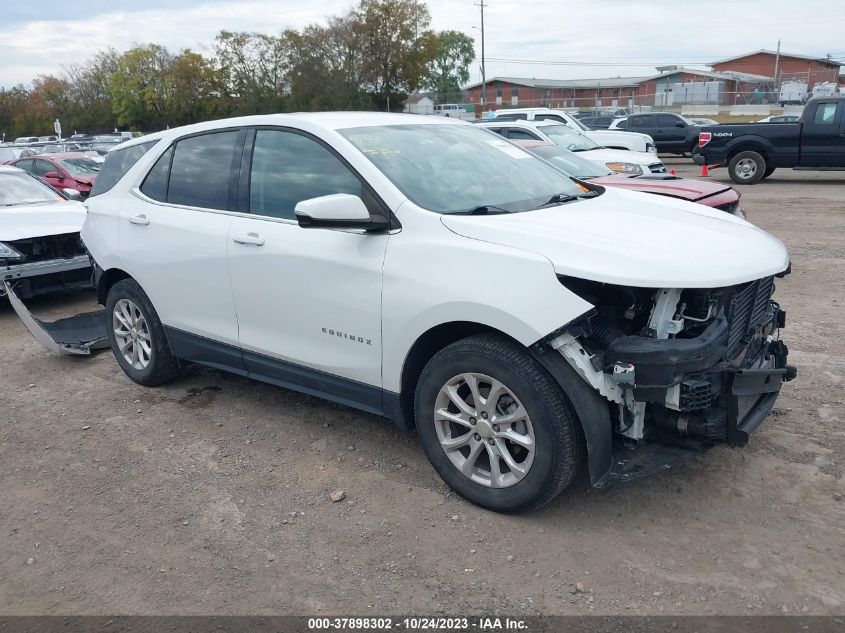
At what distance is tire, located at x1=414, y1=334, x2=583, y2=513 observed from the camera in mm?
3205

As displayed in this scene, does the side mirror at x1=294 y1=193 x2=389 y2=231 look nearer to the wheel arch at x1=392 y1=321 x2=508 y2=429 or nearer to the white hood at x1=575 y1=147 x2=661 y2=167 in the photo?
the wheel arch at x1=392 y1=321 x2=508 y2=429

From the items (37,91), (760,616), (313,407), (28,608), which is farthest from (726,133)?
(37,91)

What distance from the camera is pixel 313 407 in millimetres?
4953

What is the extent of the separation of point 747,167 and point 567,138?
603 centimetres

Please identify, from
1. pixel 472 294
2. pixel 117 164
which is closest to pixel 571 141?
pixel 117 164

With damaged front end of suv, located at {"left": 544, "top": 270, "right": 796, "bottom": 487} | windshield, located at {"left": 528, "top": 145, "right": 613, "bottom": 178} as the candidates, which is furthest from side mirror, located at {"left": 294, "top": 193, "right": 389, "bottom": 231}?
windshield, located at {"left": 528, "top": 145, "right": 613, "bottom": 178}

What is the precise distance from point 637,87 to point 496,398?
83559 mm

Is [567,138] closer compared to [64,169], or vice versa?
[567,138]

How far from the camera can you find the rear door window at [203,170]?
4.55 m

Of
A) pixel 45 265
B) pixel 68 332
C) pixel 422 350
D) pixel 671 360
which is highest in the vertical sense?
pixel 671 360

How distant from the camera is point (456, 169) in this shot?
161 inches

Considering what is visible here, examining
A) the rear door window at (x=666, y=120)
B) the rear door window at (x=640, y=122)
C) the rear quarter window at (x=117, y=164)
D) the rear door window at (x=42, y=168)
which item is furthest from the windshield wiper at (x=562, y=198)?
the rear door window at (x=640, y=122)

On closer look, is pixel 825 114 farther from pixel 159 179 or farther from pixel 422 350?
pixel 422 350

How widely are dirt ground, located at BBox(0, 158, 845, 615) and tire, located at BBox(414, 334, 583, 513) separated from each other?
18 cm
